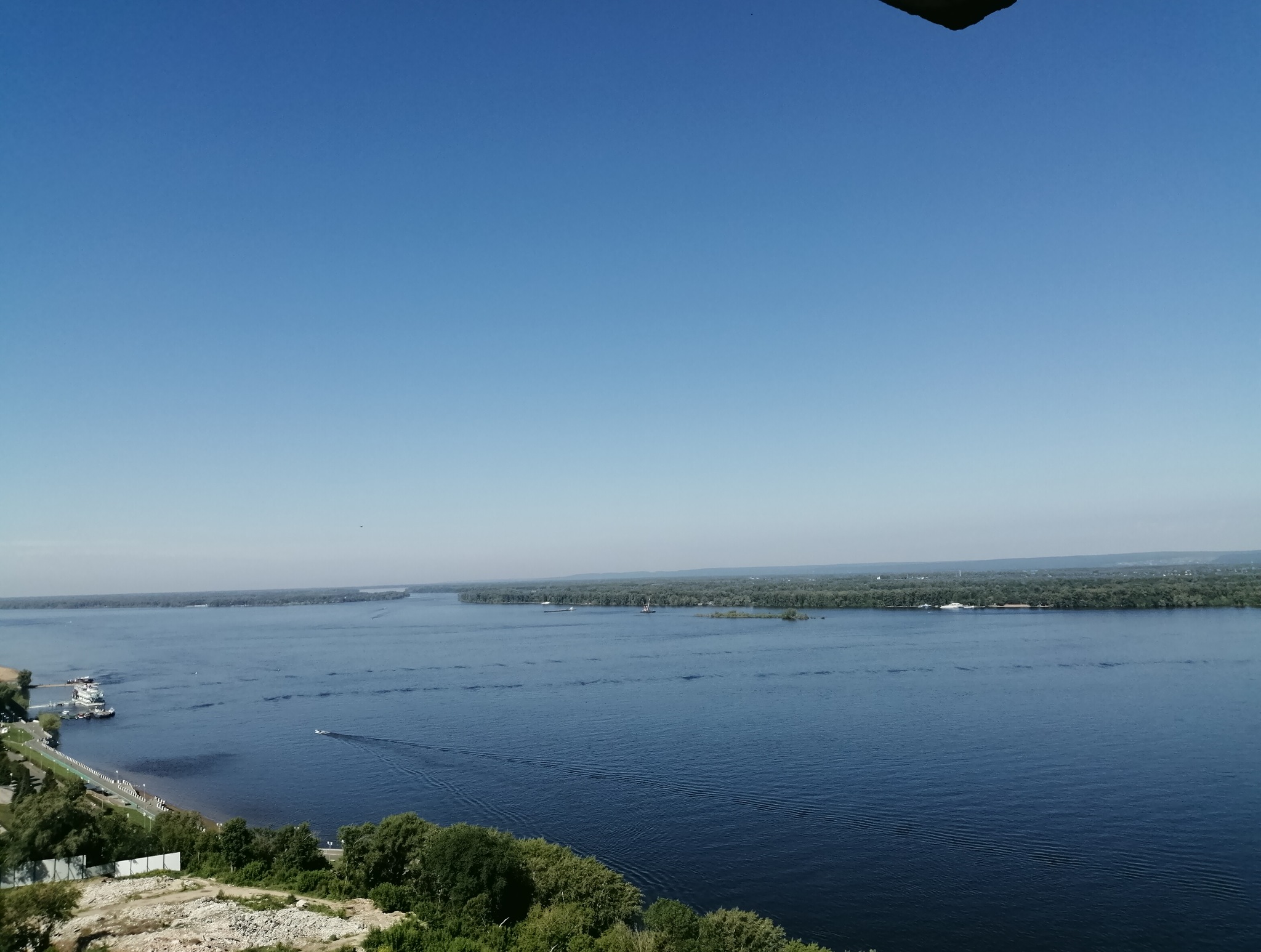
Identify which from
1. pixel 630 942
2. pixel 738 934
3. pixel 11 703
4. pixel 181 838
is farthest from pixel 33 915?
pixel 11 703

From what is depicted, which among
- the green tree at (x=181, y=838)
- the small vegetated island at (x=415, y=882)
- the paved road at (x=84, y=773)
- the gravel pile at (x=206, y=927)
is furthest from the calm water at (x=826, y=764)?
the gravel pile at (x=206, y=927)

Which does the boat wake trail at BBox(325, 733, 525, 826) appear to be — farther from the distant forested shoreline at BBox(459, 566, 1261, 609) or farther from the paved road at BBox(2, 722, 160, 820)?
the distant forested shoreline at BBox(459, 566, 1261, 609)

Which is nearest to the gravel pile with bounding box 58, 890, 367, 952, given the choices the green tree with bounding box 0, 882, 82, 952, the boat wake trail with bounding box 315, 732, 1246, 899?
the green tree with bounding box 0, 882, 82, 952

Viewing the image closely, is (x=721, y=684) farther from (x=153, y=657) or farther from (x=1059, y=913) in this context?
(x=153, y=657)

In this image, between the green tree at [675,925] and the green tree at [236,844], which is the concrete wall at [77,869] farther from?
the green tree at [675,925]

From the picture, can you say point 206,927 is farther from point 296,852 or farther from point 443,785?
point 443,785

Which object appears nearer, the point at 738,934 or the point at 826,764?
the point at 738,934

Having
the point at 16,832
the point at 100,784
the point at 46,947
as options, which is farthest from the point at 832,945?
the point at 100,784
